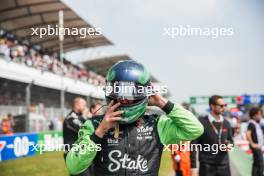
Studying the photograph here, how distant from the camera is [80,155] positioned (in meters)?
2.95

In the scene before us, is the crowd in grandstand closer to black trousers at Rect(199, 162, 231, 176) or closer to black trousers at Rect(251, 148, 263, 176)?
black trousers at Rect(251, 148, 263, 176)

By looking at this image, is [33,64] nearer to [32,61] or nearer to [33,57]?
[32,61]

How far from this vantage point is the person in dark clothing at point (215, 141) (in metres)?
7.10

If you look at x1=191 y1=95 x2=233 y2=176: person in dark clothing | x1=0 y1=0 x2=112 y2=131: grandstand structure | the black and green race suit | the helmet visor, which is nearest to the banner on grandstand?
x1=0 y1=0 x2=112 y2=131: grandstand structure

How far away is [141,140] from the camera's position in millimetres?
3213

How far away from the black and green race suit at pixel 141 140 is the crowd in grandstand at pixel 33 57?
16.7 metres

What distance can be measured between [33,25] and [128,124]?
21.5 metres

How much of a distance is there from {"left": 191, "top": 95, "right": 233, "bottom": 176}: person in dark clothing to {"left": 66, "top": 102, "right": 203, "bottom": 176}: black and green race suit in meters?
4.02

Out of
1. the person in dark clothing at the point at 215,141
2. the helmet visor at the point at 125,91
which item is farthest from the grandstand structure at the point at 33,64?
the helmet visor at the point at 125,91

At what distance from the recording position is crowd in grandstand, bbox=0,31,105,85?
2045cm

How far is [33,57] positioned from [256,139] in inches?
630

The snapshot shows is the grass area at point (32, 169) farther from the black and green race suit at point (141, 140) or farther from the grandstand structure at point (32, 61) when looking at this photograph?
the black and green race suit at point (141, 140)

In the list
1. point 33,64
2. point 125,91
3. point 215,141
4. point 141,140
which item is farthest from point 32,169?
point 125,91

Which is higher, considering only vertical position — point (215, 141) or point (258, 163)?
point (215, 141)
